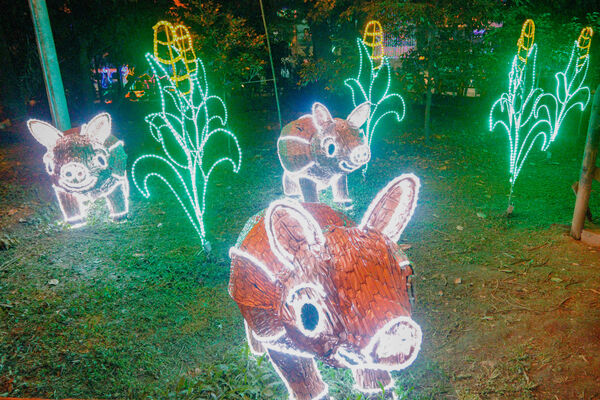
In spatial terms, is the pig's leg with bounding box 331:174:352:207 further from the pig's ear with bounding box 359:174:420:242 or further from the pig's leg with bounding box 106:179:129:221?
the pig's ear with bounding box 359:174:420:242

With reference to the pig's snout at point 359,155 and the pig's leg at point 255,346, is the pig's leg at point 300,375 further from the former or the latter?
the pig's snout at point 359,155

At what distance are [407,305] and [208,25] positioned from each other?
26.0 ft

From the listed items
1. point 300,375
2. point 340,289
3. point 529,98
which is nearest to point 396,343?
point 340,289

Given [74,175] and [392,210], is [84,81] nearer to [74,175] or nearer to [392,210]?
[74,175]

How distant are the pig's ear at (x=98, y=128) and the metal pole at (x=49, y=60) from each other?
28.2 inches

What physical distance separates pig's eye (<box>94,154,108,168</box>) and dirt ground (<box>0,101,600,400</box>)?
0.98 meters

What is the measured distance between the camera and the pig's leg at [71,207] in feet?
17.5

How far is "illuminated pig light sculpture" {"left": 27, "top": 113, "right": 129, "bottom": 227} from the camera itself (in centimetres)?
478

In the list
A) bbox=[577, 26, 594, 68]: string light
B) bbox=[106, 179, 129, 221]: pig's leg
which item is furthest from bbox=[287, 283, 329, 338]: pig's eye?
bbox=[577, 26, 594, 68]: string light

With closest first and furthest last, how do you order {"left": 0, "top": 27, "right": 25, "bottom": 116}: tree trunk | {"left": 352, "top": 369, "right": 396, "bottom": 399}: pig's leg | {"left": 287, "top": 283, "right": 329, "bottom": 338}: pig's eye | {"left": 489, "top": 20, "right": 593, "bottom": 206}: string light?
{"left": 287, "top": 283, "right": 329, "bottom": 338}: pig's eye, {"left": 352, "top": 369, "right": 396, "bottom": 399}: pig's leg, {"left": 489, "top": 20, "right": 593, "bottom": 206}: string light, {"left": 0, "top": 27, "right": 25, "bottom": 116}: tree trunk

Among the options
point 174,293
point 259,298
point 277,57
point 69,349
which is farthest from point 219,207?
point 277,57

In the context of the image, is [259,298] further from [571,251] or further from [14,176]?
[14,176]

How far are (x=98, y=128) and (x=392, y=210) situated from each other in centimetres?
426

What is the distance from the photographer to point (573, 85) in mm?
Answer: 9938
